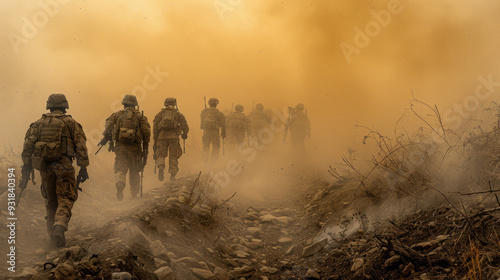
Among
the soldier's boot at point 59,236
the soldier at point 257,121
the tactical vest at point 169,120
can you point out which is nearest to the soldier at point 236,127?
the soldier at point 257,121

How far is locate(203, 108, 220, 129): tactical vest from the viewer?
36.8ft

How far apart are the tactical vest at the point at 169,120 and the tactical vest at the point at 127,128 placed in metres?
1.29

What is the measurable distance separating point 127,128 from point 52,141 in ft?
8.14

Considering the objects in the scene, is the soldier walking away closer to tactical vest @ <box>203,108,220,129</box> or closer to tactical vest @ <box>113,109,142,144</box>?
tactical vest @ <box>203,108,220,129</box>

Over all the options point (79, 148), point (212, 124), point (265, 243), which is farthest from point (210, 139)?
point (79, 148)

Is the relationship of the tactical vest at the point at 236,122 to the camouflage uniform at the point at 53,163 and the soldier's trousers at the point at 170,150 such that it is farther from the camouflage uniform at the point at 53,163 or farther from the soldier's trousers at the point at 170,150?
the camouflage uniform at the point at 53,163

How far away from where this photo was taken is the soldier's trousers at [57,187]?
16.0 feet

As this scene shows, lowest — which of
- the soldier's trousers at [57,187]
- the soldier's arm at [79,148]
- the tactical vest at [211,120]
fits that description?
the soldier's trousers at [57,187]

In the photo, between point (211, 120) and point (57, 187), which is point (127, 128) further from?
point (211, 120)

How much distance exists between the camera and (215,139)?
11453 millimetres

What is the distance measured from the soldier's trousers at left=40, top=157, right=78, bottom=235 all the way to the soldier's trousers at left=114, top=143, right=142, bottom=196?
7.83 feet

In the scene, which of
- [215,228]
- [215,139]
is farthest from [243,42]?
[215,228]

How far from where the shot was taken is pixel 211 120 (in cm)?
1123

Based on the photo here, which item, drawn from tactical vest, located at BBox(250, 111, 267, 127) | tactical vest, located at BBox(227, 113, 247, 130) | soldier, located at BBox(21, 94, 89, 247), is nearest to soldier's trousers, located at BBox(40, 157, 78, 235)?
soldier, located at BBox(21, 94, 89, 247)
